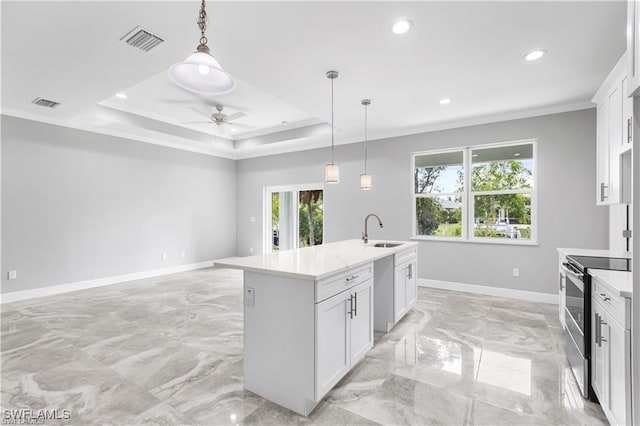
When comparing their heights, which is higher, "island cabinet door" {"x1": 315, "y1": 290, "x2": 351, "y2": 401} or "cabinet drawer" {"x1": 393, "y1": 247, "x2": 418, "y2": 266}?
"cabinet drawer" {"x1": 393, "y1": 247, "x2": 418, "y2": 266}

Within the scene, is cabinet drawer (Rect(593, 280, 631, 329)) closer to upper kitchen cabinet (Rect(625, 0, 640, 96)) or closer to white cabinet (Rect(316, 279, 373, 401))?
upper kitchen cabinet (Rect(625, 0, 640, 96))

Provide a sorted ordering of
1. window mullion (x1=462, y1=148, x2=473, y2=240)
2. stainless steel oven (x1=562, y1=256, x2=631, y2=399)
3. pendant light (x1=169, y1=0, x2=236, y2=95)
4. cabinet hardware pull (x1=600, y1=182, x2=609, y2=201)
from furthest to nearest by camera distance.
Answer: window mullion (x1=462, y1=148, x2=473, y2=240) < cabinet hardware pull (x1=600, y1=182, x2=609, y2=201) < stainless steel oven (x1=562, y1=256, x2=631, y2=399) < pendant light (x1=169, y1=0, x2=236, y2=95)

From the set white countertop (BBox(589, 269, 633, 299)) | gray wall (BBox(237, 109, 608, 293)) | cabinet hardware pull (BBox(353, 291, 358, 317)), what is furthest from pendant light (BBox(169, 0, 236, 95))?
gray wall (BBox(237, 109, 608, 293))

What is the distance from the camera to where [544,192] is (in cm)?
439

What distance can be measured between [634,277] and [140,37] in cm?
375

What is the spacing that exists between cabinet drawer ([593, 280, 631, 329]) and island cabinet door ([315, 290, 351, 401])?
157cm

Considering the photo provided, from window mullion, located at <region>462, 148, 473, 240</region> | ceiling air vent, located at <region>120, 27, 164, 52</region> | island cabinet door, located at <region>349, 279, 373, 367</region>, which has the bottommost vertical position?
island cabinet door, located at <region>349, 279, 373, 367</region>

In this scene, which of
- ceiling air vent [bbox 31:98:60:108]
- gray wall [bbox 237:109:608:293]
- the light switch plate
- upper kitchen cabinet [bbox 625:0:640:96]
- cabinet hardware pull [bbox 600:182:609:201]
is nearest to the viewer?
upper kitchen cabinet [bbox 625:0:640:96]

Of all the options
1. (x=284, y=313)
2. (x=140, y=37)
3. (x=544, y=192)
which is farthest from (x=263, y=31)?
(x=544, y=192)

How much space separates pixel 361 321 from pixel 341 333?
358 mm

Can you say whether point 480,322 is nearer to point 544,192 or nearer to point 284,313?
point 544,192

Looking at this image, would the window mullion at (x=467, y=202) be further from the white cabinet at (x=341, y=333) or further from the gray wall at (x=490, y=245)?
the white cabinet at (x=341, y=333)

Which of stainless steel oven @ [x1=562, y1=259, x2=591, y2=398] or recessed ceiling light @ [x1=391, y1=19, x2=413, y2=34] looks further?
recessed ceiling light @ [x1=391, y1=19, x2=413, y2=34]

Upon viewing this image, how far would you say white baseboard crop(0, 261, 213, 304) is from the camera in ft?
14.6
